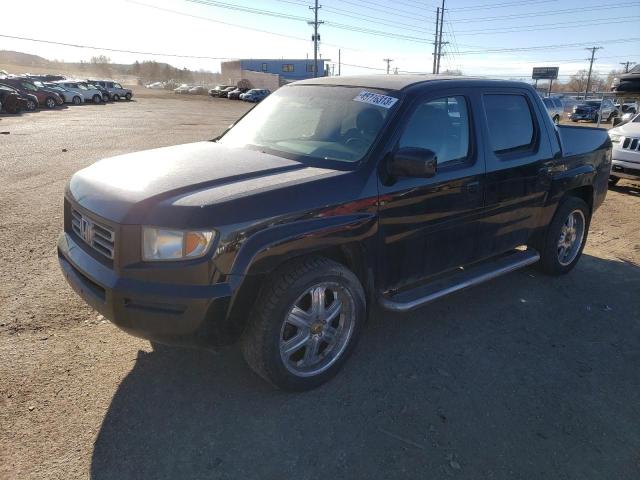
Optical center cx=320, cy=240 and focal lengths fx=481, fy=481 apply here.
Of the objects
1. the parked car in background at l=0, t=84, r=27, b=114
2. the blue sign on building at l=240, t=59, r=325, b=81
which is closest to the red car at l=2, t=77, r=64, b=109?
the parked car in background at l=0, t=84, r=27, b=114

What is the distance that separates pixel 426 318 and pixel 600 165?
9.14 ft

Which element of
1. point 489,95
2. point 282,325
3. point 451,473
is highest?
point 489,95

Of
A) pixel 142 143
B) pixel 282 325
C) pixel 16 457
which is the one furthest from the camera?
pixel 142 143

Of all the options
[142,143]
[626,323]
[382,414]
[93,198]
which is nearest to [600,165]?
[626,323]

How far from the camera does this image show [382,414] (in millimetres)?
2855

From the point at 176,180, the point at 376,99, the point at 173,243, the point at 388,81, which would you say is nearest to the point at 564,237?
the point at 388,81

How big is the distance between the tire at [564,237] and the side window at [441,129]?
1697 millimetres

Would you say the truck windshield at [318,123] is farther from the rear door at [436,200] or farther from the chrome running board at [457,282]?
the chrome running board at [457,282]

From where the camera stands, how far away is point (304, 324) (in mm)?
2986

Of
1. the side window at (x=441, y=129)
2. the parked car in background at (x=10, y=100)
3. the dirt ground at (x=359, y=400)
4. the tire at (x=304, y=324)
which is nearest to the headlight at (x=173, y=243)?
the tire at (x=304, y=324)

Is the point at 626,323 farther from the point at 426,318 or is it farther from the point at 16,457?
the point at 16,457

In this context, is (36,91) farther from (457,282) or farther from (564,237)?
(457,282)

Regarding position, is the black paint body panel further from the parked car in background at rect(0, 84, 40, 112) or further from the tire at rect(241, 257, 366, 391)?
the parked car in background at rect(0, 84, 40, 112)

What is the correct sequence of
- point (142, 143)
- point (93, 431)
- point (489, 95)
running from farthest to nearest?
point (142, 143), point (489, 95), point (93, 431)
